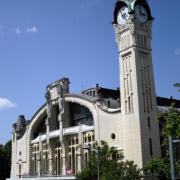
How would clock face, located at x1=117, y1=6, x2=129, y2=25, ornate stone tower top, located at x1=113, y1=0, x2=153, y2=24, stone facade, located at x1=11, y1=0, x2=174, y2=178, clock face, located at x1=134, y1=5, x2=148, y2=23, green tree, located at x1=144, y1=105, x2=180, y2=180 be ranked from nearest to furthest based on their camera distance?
green tree, located at x1=144, y1=105, x2=180, y2=180 < stone facade, located at x1=11, y1=0, x2=174, y2=178 < ornate stone tower top, located at x1=113, y1=0, x2=153, y2=24 < clock face, located at x1=134, y1=5, x2=148, y2=23 < clock face, located at x1=117, y1=6, x2=129, y2=25

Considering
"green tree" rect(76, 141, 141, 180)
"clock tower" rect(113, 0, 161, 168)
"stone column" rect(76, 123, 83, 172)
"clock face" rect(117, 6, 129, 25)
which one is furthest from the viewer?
"stone column" rect(76, 123, 83, 172)

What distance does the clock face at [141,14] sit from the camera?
191 ft

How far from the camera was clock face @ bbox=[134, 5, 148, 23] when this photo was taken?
191 feet

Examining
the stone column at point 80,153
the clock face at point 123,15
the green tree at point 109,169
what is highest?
the clock face at point 123,15

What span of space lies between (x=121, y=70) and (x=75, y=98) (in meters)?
12.6

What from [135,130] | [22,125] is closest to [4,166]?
[22,125]

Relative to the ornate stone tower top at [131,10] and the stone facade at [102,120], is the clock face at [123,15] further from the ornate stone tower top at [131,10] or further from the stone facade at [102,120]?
the stone facade at [102,120]

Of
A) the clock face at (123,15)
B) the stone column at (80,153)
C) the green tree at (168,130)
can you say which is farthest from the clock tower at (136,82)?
the green tree at (168,130)

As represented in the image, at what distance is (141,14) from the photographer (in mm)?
59188

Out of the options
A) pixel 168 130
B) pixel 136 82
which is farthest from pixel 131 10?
pixel 168 130

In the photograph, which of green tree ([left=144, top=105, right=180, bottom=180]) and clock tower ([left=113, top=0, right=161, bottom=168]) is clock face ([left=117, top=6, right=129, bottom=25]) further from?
green tree ([left=144, top=105, right=180, bottom=180])

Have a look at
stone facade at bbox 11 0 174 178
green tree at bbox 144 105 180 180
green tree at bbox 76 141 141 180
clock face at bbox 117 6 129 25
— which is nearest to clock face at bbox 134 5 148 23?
stone facade at bbox 11 0 174 178

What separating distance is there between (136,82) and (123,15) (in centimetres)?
1087

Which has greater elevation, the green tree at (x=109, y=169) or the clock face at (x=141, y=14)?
the clock face at (x=141, y=14)
